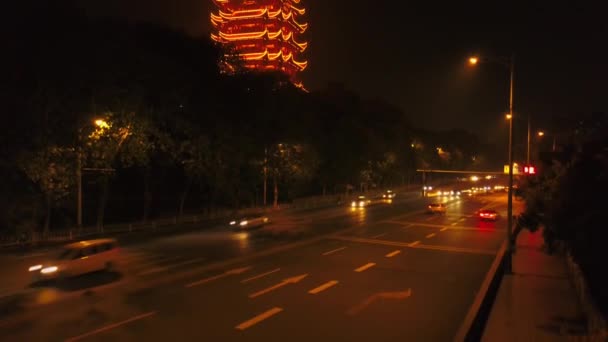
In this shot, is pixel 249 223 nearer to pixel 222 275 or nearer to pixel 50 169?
pixel 50 169

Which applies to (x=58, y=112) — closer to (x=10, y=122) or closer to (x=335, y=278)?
(x=10, y=122)

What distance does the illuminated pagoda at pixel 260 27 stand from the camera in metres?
97.6

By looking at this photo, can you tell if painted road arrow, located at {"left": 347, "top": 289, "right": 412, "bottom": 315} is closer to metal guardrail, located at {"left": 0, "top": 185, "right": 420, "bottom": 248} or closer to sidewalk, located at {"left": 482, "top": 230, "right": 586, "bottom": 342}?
sidewalk, located at {"left": 482, "top": 230, "right": 586, "bottom": 342}

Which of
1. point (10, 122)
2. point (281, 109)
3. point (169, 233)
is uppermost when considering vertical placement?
point (281, 109)

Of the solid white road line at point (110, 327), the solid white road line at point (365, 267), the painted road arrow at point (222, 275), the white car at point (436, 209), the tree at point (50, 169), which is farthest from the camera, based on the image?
the white car at point (436, 209)

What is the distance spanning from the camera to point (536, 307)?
16.3 meters

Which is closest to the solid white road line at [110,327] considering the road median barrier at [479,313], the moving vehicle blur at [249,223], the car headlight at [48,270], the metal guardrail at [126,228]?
the car headlight at [48,270]

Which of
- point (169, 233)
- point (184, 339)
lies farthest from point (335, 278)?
point (169, 233)

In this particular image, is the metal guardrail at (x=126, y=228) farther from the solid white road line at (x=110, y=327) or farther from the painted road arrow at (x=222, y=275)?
the solid white road line at (x=110, y=327)

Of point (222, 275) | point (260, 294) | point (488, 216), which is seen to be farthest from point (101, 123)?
point (488, 216)

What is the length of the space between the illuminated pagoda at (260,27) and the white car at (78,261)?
255ft

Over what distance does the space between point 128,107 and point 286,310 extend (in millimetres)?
24211

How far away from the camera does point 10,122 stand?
99.6 feet

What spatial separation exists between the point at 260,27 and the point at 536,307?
88.4 metres
